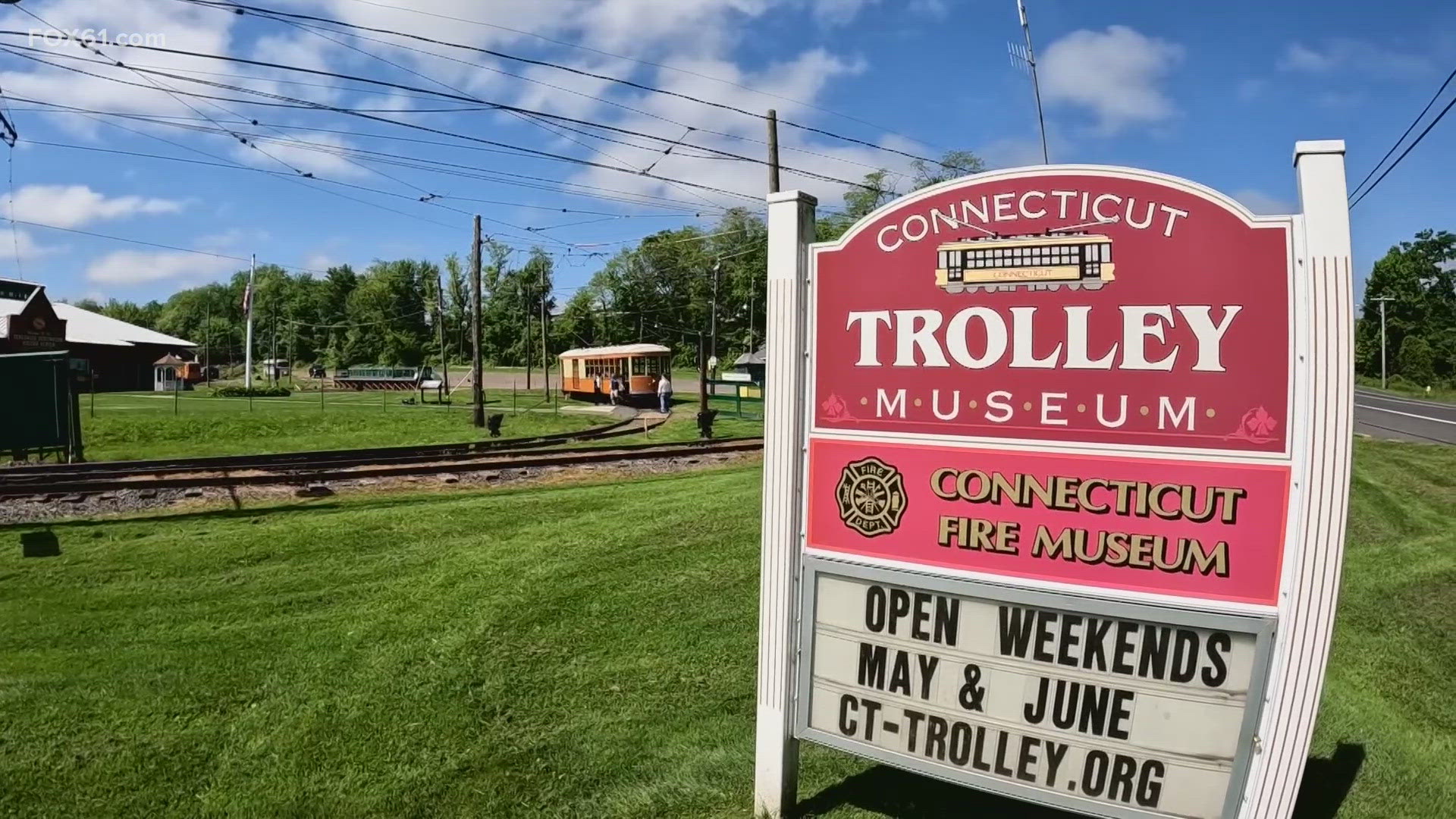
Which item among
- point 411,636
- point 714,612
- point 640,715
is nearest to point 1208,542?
point 640,715

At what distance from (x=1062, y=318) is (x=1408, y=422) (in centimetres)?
3039

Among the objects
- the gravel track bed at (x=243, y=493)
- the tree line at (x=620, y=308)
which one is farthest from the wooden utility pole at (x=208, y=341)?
the gravel track bed at (x=243, y=493)

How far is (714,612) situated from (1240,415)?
4120 mm

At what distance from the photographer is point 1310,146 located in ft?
8.91

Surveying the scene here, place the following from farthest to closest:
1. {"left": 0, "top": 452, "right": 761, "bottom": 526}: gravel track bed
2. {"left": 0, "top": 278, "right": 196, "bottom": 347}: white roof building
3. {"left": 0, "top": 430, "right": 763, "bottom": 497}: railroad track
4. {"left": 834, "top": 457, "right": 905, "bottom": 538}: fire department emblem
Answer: {"left": 0, "top": 278, "right": 196, "bottom": 347}: white roof building → {"left": 0, "top": 430, "right": 763, "bottom": 497}: railroad track → {"left": 0, "top": 452, "right": 761, "bottom": 526}: gravel track bed → {"left": 834, "top": 457, "right": 905, "bottom": 538}: fire department emblem

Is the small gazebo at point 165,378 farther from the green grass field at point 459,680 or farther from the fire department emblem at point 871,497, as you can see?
the fire department emblem at point 871,497

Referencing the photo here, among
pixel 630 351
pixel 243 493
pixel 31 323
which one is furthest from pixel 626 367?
pixel 31 323

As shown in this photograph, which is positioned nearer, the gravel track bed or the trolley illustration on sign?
the trolley illustration on sign

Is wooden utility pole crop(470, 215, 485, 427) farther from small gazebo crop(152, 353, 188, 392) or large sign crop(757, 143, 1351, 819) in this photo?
small gazebo crop(152, 353, 188, 392)

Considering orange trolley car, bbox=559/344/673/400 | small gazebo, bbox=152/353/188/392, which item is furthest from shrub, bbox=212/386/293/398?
orange trolley car, bbox=559/344/673/400

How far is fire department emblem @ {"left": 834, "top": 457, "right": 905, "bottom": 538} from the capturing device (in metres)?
3.46

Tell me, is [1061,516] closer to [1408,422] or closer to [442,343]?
[1408,422]

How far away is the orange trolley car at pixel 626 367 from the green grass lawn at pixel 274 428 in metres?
6.49

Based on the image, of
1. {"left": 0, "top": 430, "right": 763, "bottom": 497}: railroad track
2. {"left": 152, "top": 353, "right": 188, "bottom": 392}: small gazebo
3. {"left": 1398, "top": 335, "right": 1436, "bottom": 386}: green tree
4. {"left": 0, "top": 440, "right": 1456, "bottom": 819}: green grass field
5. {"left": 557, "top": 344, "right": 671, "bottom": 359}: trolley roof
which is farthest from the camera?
{"left": 1398, "top": 335, "right": 1436, "bottom": 386}: green tree
